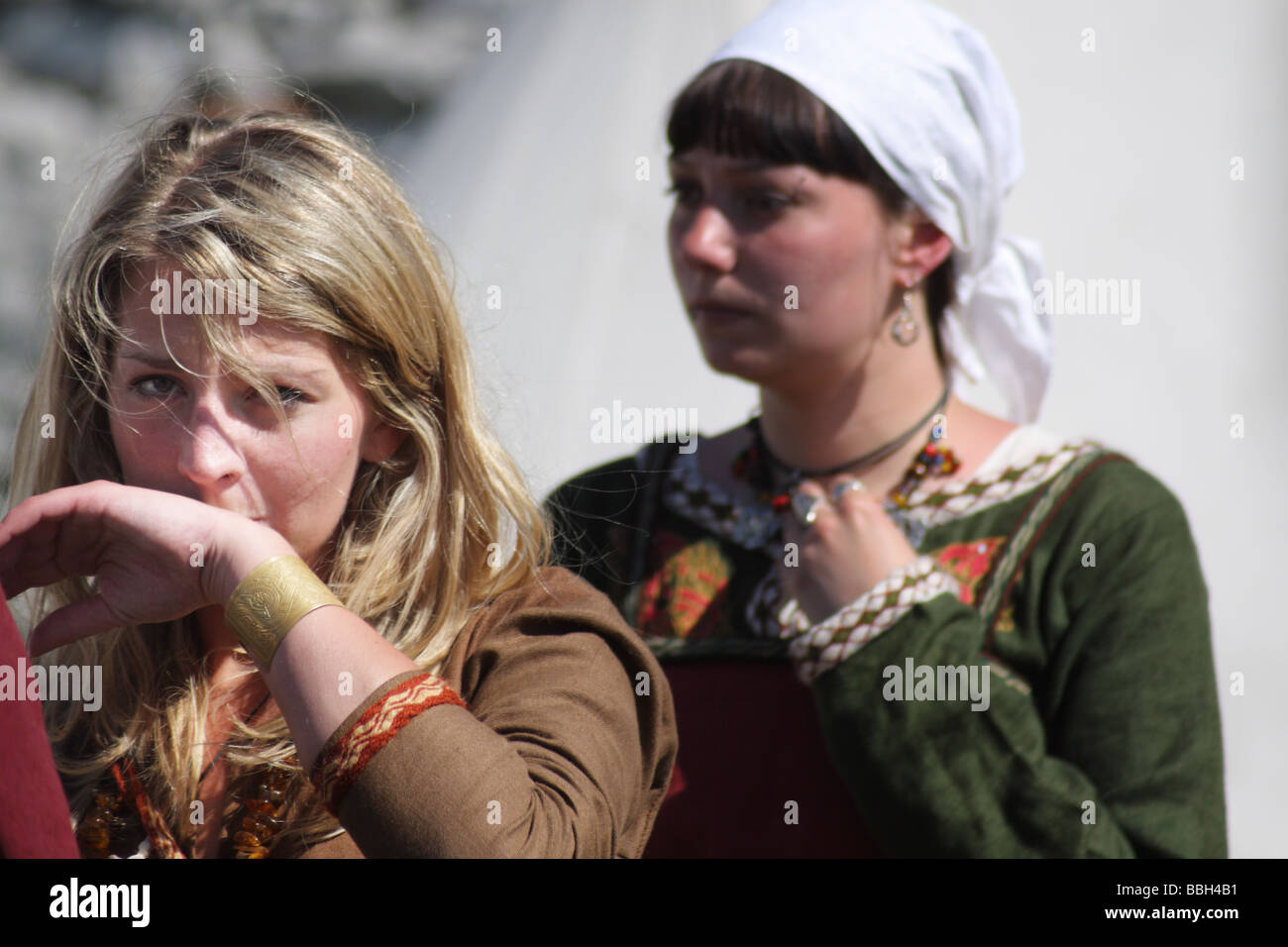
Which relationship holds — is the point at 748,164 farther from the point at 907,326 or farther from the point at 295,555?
the point at 295,555

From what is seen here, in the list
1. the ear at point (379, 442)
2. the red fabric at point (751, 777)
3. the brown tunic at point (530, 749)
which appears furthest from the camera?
the red fabric at point (751, 777)

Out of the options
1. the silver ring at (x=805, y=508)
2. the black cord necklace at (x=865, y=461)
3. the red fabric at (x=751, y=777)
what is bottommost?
the red fabric at (x=751, y=777)

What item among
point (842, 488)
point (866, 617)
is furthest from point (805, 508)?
point (866, 617)

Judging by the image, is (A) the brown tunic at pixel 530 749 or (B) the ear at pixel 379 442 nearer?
(A) the brown tunic at pixel 530 749

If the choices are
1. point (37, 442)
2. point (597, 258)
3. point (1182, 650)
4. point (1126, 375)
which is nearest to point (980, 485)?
point (1182, 650)

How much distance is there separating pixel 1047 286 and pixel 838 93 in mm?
498

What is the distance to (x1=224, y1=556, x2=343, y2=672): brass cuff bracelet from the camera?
937 mm

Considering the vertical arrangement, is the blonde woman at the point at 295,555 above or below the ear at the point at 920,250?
below

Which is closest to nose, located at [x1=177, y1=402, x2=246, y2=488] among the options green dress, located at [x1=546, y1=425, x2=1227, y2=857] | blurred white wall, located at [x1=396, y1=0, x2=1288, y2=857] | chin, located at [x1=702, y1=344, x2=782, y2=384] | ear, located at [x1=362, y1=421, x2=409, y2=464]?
ear, located at [x1=362, y1=421, x2=409, y2=464]

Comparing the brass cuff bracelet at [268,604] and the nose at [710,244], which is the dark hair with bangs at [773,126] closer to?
the nose at [710,244]

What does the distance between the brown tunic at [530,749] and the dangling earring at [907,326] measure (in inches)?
24.6

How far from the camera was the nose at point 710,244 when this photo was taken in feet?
4.93

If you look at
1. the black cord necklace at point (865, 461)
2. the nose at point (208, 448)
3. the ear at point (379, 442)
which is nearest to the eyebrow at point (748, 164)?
the black cord necklace at point (865, 461)

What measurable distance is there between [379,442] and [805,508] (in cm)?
53
